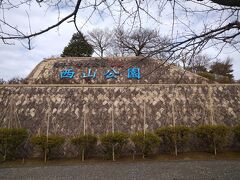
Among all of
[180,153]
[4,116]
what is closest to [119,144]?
[180,153]

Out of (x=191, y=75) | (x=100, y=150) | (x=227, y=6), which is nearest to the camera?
(x=227, y=6)

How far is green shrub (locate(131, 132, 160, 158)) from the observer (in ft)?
33.9

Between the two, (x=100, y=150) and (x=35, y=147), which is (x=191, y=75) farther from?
(x=35, y=147)

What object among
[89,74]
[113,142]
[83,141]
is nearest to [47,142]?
[83,141]

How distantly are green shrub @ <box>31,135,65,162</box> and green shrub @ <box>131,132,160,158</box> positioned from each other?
10.1ft

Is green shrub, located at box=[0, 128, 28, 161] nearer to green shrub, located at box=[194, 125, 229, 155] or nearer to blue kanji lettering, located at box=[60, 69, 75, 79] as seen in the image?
blue kanji lettering, located at box=[60, 69, 75, 79]

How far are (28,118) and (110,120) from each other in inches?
154

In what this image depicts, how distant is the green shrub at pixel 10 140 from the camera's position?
34.1ft

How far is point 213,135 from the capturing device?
10.4 m

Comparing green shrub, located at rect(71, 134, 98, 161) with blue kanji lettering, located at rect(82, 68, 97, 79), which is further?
blue kanji lettering, located at rect(82, 68, 97, 79)

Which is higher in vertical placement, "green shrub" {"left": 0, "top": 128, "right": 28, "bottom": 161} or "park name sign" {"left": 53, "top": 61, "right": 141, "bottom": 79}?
"park name sign" {"left": 53, "top": 61, "right": 141, "bottom": 79}

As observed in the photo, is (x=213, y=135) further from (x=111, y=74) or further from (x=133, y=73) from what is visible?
(x=111, y=74)

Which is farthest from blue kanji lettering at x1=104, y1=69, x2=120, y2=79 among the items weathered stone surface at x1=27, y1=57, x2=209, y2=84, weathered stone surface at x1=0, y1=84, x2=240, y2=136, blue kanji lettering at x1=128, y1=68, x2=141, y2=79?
weathered stone surface at x1=0, y1=84, x2=240, y2=136

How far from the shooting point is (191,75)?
1603 centimetres
